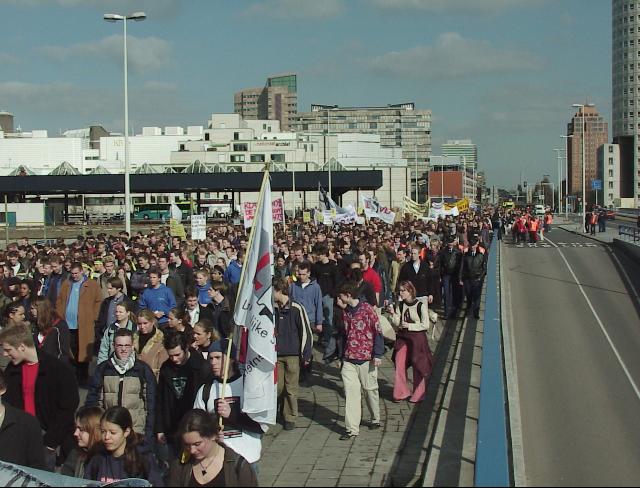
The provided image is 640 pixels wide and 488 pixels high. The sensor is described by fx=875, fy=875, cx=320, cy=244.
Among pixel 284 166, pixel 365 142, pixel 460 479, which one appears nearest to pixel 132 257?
pixel 460 479

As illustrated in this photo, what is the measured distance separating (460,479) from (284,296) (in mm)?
4324

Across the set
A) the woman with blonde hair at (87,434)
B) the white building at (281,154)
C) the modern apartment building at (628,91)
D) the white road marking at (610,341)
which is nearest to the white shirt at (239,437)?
the woman with blonde hair at (87,434)

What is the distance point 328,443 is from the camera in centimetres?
857

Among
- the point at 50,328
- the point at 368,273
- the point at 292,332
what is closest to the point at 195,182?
the point at 368,273

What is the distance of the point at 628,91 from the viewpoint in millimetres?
158125

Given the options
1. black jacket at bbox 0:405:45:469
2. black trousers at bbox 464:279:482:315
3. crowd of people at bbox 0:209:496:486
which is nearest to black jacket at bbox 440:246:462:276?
black trousers at bbox 464:279:482:315

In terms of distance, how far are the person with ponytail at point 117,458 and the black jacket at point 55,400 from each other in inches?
56.8

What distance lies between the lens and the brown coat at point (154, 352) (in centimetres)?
832

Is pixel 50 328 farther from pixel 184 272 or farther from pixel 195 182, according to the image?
A: pixel 195 182

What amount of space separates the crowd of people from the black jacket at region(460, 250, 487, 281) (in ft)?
2.55

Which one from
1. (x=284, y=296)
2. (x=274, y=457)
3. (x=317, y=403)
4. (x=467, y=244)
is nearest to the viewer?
(x=274, y=457)

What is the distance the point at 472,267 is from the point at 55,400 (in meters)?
11.4

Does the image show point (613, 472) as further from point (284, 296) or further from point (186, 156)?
point (186, 156)

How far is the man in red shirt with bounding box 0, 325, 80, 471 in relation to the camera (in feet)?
23.0
